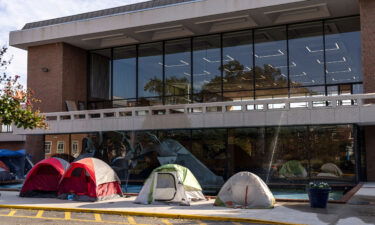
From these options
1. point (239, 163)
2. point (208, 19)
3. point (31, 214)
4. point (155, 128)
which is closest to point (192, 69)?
point (208, 19)

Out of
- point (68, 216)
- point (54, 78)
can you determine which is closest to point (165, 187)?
point (68, 216)

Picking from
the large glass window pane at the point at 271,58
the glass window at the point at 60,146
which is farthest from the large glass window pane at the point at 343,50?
the glass window at the point at 60,146

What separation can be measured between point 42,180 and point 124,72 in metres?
13.5

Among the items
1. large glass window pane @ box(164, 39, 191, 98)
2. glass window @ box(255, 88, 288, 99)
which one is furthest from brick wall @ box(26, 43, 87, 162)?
glass window @ box(255, 88, 288, 99)

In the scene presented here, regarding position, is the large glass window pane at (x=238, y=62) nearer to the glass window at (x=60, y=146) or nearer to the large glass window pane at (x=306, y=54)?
the large glass window pane at (x=306, y=54)

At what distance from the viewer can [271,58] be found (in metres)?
26.3

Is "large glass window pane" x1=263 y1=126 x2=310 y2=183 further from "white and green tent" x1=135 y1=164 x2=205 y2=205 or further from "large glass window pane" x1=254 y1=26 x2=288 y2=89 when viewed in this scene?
"white and green tent" x1=135 y1=164 x2=205 y2=205

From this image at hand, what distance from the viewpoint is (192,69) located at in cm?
2836

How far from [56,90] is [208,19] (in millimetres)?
11490

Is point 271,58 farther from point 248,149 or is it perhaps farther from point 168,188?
point 168,188

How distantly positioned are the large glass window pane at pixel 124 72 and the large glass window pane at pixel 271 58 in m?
8.74

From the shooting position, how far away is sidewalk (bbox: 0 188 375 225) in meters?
12.1

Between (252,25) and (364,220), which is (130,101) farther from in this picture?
(364,220)

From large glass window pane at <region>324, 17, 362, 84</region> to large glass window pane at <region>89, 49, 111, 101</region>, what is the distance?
1506 cm
